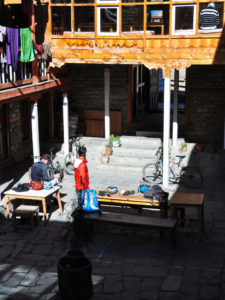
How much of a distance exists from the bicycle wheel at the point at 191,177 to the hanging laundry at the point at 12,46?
6.39 metres

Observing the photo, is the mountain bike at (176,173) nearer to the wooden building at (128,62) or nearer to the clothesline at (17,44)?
the wooden building at (128,62)

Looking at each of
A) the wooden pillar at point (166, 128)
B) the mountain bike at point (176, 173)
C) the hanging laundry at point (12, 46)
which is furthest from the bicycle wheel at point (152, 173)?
the hanging laundry at point (12, 46)

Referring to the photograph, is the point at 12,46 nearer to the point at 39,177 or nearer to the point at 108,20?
the point at 39,177

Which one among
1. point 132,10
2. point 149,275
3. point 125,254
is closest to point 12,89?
point 125,254

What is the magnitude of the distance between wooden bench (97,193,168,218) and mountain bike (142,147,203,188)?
3.77 meters

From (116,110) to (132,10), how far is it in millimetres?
4419

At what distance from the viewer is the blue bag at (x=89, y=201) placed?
10172mm

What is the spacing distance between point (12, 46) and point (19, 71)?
1.11 m

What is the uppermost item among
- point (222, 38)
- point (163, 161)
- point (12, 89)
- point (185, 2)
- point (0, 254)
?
point (185, 2)

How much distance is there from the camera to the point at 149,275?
8.59m

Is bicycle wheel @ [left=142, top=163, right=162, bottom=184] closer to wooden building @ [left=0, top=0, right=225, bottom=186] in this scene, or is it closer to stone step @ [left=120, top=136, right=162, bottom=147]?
wooden building @ [left=0, top=0, right=225, bottom=186]

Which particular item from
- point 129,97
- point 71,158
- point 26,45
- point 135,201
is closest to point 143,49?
point 26,45

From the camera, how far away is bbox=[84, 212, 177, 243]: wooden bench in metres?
9.54

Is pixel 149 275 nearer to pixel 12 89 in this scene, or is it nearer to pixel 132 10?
pixel 12 89
